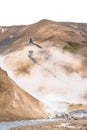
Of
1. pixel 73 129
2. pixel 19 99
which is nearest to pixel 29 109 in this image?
pixel 19 99

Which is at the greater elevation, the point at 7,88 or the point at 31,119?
the point at 7,88

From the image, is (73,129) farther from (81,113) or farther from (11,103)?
(81,113)

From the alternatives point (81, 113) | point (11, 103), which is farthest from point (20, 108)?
point (81, 113)

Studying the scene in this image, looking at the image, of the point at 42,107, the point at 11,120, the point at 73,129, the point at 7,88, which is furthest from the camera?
the point at 42,107

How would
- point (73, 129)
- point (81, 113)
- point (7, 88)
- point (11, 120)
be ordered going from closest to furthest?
point (73, 129)
point (11, 120)
point (7, 88)
point (81, 113)

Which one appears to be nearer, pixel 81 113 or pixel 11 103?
pixel 11 103

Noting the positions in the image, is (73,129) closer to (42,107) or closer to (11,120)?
(11,120)
